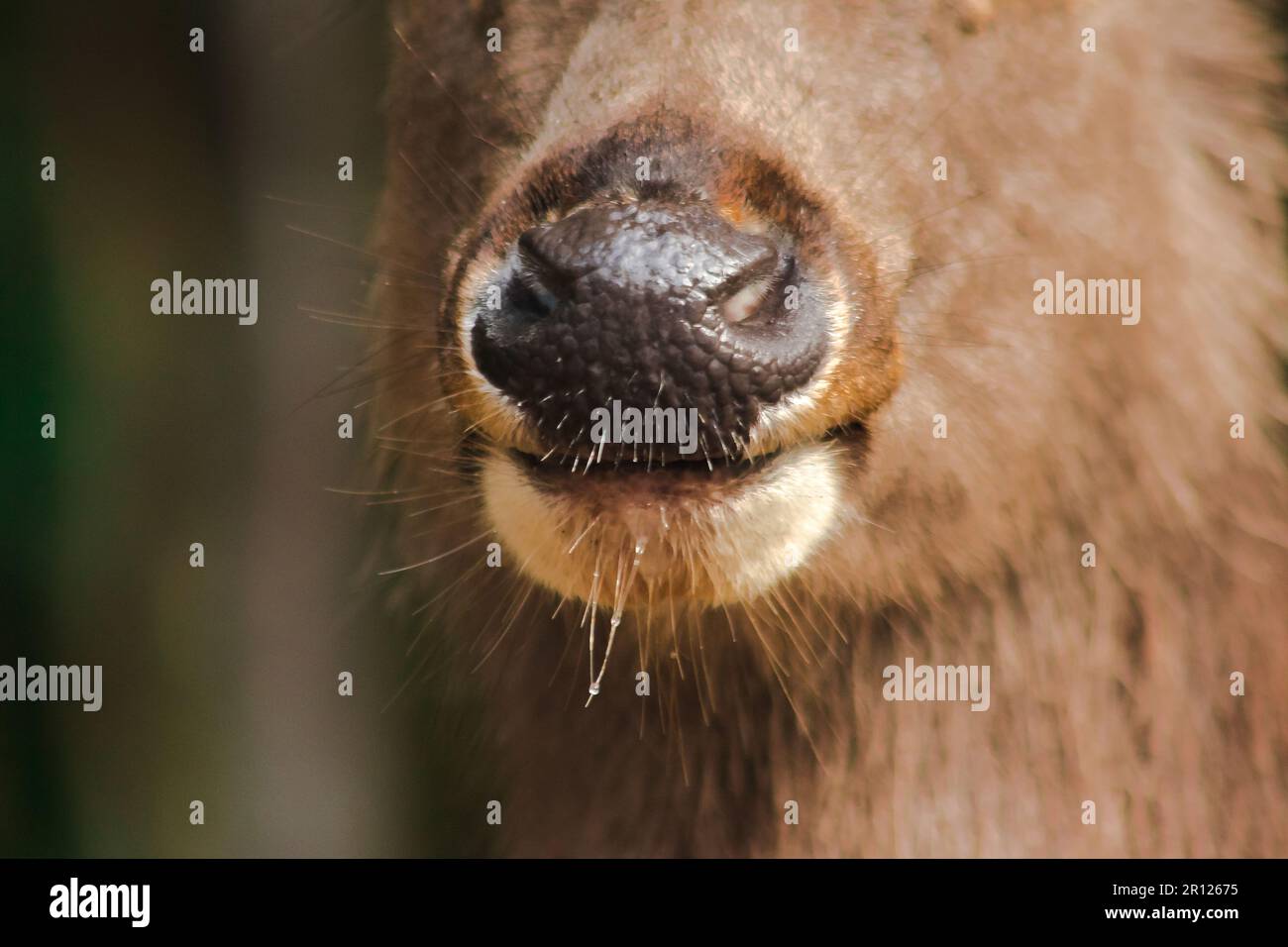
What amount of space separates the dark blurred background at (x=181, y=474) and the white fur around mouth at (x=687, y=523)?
1213mm

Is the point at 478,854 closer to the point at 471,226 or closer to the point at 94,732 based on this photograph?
the point at 94,732

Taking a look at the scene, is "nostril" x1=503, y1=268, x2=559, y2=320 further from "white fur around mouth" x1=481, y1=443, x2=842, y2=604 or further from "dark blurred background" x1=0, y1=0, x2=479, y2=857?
"dark blurred background" x1=0, y1=0, x2=479, y2=857

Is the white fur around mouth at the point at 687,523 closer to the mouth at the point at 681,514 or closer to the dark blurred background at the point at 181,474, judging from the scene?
the mouth at the point at 681,514

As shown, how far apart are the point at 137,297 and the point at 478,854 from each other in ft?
4.69

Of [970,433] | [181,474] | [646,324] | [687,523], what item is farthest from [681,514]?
[181,474]

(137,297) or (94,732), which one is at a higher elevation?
(137,297)

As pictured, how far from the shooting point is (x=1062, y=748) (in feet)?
6.78

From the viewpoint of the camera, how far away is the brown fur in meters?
1.85

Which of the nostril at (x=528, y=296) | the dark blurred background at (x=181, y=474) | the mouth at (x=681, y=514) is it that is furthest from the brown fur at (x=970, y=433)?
the dark blurred background at (x=181, y=474)

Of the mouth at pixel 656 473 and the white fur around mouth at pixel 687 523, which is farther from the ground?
the mouth at pixel 656 473

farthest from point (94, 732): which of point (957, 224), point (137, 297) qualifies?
point (957, 224)

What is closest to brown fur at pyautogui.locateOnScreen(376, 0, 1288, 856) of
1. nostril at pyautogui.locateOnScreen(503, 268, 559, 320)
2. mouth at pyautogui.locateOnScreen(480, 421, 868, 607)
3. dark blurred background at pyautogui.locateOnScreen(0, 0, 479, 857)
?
mouth at pyautogui.locateOnScreen(480, 421, 868, 607)

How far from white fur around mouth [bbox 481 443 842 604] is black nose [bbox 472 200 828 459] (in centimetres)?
8

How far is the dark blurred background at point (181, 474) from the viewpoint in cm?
296
